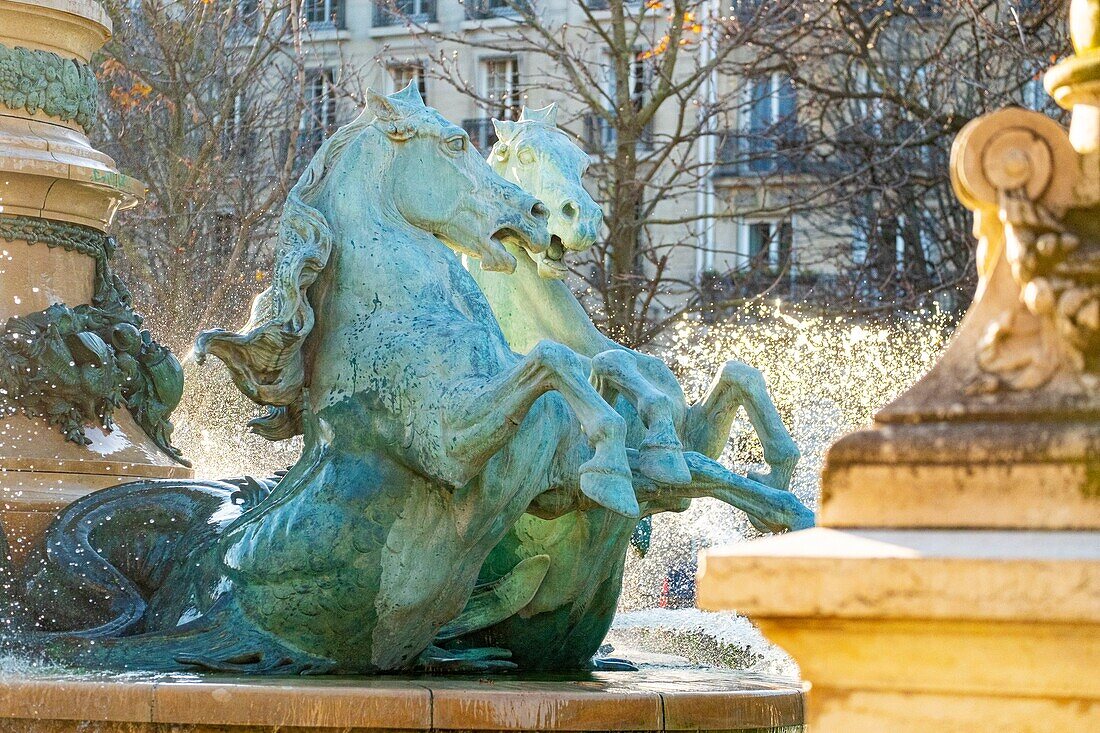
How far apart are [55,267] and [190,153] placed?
1217 centimetres

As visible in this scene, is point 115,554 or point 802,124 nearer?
point 115,554

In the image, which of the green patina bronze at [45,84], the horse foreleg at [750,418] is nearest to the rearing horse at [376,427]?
the horse foreleg at [750,418]

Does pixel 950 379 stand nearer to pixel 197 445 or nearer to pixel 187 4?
pixel 197 445

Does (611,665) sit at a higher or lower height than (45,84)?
lower

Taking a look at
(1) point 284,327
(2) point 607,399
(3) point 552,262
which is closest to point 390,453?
(1) point 284,327

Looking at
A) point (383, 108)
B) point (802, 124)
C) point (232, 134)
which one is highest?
point (802, 124)

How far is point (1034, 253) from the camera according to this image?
2.43 m

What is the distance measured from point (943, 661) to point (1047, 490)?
9.8 inches

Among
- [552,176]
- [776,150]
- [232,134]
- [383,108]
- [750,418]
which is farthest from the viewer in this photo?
[232,134]

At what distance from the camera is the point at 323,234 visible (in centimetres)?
565

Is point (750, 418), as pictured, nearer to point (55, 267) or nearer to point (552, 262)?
point (552, 262)

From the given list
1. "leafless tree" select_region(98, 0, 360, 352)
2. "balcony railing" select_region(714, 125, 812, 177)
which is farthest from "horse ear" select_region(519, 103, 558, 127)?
"leafless tree" select_region(98, 0, 360, 352)

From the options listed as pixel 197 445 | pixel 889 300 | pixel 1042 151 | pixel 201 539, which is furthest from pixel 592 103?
pixel 1042 151

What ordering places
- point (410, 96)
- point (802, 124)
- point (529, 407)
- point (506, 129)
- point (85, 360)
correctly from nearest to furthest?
1. point (529, 407)
2. point (410, 96)
3. point (506, 129)
4. point (85, 360)
5. point (802, 124)
